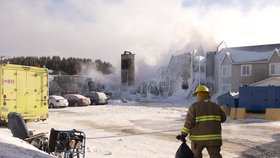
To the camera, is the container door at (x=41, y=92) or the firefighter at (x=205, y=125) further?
the container door at (x=41, y=92)

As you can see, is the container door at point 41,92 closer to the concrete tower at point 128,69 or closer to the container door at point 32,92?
the container door at point 32,92

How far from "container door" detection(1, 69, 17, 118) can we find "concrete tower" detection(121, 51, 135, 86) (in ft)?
193

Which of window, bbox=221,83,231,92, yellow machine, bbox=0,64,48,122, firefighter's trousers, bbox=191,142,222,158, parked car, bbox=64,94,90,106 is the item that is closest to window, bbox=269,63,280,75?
window, bbox=221,83,231,92

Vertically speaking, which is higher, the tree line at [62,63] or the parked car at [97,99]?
the tree line at [62,63]

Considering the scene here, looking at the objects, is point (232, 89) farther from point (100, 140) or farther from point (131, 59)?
point (100, 140)

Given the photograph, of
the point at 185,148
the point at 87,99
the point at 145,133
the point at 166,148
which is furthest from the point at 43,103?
the point at 87,99

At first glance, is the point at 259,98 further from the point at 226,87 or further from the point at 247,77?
the point at 226,87

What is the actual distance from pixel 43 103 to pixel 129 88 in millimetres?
54688

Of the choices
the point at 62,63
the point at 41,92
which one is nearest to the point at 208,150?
the point at 41,92

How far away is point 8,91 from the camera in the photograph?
16672 mm

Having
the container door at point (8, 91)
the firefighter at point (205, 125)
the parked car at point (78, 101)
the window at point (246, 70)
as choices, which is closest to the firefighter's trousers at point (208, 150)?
the firefighter at point (205, 125)

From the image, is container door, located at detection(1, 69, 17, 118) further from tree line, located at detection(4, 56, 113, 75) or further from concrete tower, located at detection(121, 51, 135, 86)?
tree line, located at detection(4, 56, 113, 75)

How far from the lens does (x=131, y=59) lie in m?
76.8

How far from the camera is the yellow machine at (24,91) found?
16.5 m
